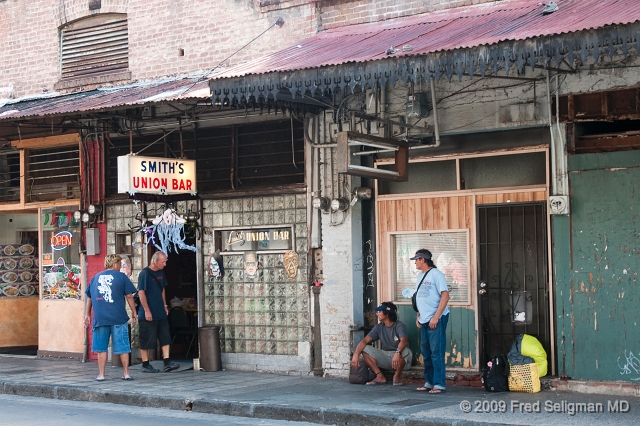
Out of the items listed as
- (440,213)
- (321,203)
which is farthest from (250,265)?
(440,213)

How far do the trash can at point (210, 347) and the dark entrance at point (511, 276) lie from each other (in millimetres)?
4254

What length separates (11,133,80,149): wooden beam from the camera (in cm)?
1694

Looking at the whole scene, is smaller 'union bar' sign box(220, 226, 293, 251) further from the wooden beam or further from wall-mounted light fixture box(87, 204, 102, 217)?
the wooden beam

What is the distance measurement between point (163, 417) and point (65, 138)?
7489 millimetres

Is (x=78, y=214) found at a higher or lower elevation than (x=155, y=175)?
lower

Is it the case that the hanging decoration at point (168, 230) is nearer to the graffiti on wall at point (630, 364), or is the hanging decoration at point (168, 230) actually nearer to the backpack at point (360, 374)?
the backpack at point (360, 374)

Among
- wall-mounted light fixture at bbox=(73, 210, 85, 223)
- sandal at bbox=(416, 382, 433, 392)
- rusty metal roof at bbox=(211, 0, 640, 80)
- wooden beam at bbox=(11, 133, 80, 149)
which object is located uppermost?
rusty metal roof at bbox=(211, 0, 640, 80)

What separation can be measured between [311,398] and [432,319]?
173 cm

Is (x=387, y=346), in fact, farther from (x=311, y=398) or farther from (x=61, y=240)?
(x=61, y=240)

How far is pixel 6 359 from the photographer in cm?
1717

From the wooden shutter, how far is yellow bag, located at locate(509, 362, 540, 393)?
8.78m

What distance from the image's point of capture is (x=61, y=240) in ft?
56.4

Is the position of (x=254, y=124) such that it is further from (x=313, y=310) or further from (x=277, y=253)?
(x=313, y=310)

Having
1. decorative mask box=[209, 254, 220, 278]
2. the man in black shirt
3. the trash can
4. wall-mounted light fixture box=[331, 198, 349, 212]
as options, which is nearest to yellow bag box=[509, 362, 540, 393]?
wall-mounted light fixture box=[331, 198, 349, 212]
